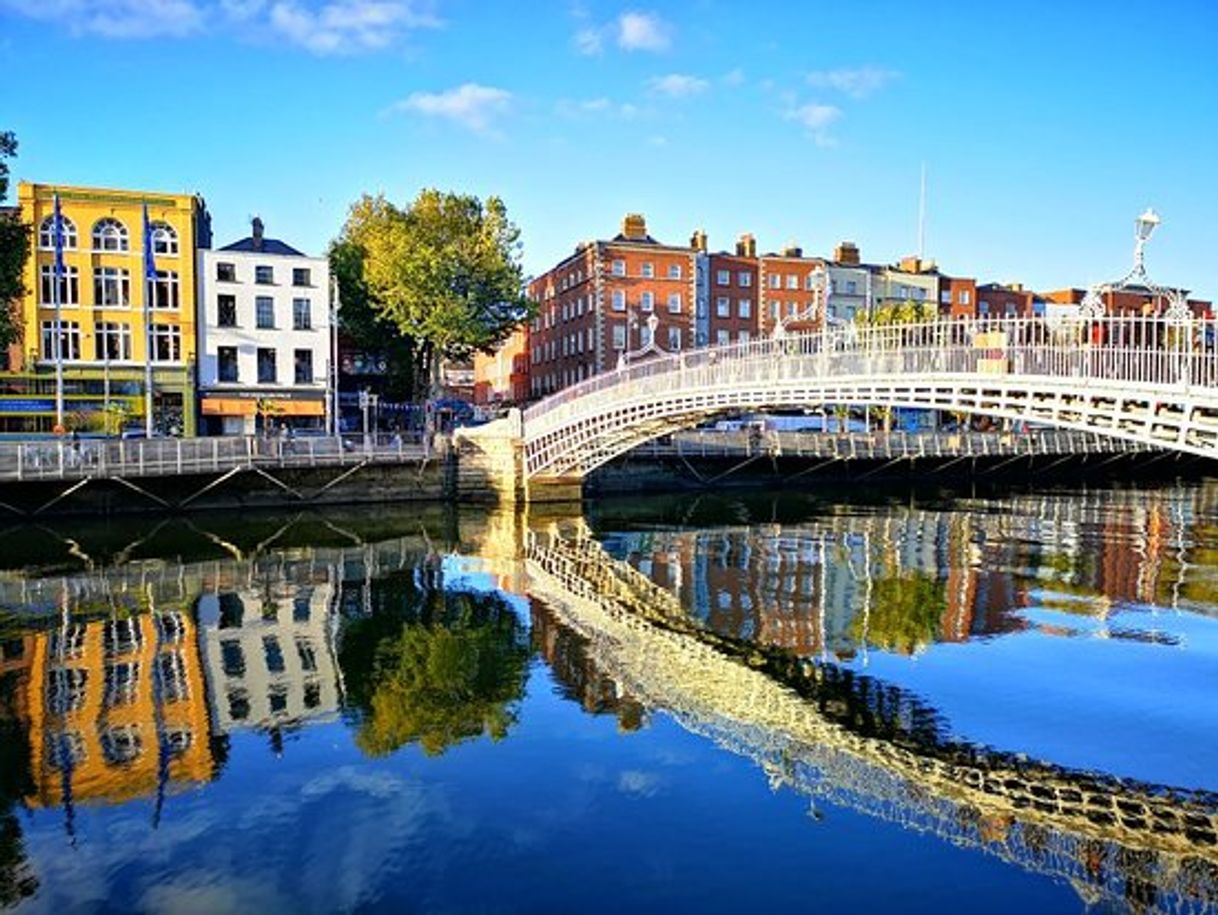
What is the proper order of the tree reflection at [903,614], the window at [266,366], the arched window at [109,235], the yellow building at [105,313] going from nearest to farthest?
the tree reflection at [903,614], the yellow building at [105,313], the arched window at [109,235], the window at [266,366]

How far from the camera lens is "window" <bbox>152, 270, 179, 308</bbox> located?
153 feet

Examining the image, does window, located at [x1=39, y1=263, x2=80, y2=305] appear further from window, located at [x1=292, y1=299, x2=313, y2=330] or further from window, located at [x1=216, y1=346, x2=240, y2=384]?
window, located at [x1=292, y1=299, x2=313, y2=330]

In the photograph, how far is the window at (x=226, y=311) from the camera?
4794 cm

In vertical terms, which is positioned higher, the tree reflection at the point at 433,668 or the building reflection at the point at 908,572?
the building reflection at the point at 908,572

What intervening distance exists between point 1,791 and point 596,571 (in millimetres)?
15791

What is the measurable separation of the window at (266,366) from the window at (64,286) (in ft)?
26.8

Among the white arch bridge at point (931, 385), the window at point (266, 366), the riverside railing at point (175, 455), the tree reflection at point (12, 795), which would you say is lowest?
the tree reflection at point (12, 795)

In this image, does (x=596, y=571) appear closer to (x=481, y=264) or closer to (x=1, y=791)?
(x=1, y=791)

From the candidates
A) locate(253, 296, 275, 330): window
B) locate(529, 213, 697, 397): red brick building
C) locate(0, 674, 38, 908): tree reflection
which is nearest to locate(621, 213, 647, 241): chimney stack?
locate(529, 213, 697, 397): red brick building

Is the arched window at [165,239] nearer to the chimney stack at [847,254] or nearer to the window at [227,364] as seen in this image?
the window at [227,364]

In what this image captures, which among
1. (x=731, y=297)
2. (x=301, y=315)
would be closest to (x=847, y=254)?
(x=731, y=297)

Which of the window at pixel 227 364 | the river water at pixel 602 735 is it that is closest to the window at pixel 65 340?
the window at pixel 227 364

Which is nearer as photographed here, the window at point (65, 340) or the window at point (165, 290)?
the window at point (65, 340)

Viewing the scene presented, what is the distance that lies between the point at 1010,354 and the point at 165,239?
133ft
